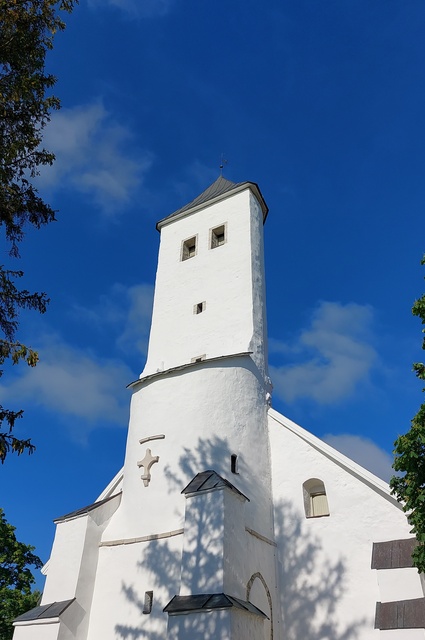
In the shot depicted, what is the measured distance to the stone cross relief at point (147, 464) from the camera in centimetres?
1293

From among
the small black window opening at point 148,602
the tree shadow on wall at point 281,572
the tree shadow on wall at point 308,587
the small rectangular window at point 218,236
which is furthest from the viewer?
the small rectangular window at point 218,236

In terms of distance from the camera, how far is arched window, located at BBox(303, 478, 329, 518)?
1307 centimetres

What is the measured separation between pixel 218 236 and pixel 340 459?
8.99 meters

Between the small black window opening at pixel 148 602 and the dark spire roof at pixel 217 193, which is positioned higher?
the dark spire roof at pixel 217 193

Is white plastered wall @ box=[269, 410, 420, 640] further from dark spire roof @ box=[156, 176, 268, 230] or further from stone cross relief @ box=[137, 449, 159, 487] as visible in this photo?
dark spire roof @ box=[156, 176, 268, 230]

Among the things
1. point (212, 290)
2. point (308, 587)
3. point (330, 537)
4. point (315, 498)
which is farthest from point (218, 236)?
point (308, 587)

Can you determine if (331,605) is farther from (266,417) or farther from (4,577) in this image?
(4,577)

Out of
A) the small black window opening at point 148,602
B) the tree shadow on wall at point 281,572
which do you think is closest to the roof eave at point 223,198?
the tree shadow on wall at point 281,572

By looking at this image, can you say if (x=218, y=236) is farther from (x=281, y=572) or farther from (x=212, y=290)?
(x=281, y=572)

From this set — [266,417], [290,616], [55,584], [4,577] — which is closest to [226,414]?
[266,417]

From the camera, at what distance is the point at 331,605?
11578 millimetres

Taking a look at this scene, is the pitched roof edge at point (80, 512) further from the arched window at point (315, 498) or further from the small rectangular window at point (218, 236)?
the small rectangular window at point (218, 236)

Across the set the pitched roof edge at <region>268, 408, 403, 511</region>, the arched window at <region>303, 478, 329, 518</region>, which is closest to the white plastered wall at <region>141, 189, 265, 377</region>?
the pitched roof edge at <region>268, 408, 403, 511</region>

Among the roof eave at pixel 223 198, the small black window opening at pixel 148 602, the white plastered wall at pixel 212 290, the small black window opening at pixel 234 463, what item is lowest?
the small black window opening at pixel 148 602
